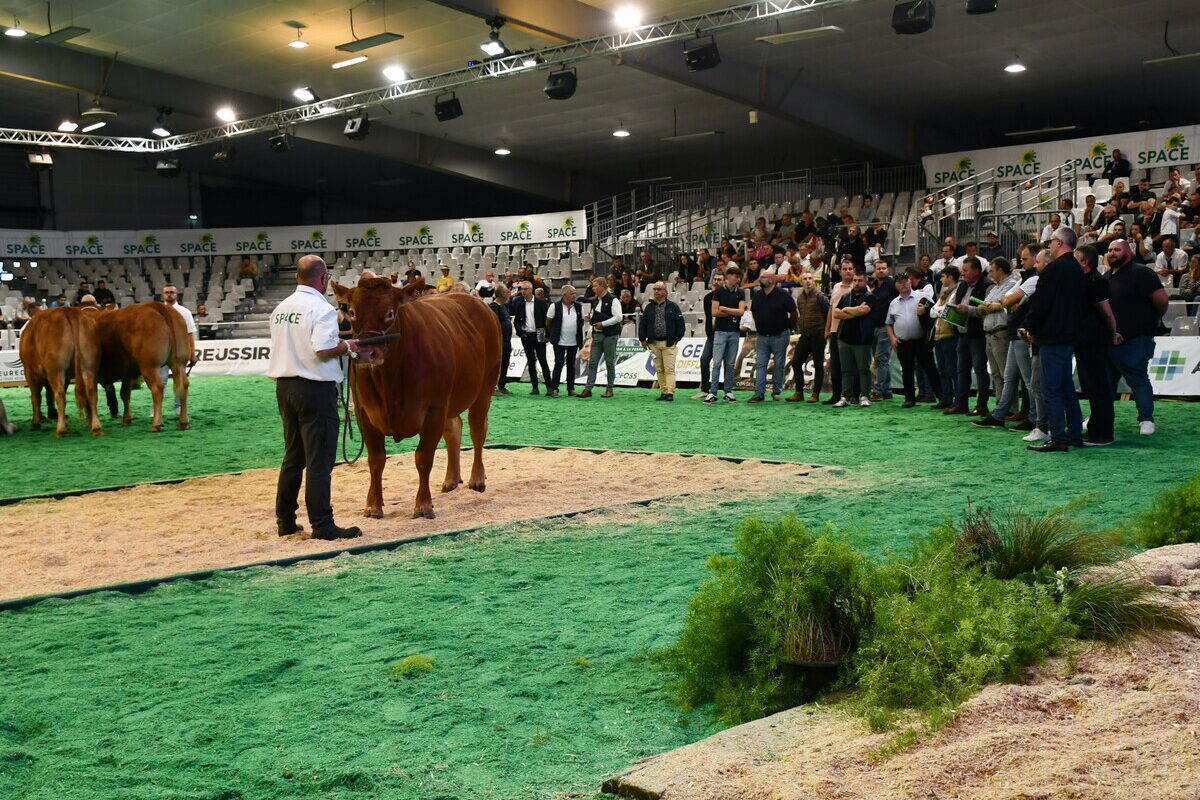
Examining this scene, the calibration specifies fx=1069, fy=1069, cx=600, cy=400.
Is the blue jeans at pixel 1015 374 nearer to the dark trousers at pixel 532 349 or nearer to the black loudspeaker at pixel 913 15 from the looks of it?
the black loudspeaker at pixel 913 15

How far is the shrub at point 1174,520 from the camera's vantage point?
17.6 ft

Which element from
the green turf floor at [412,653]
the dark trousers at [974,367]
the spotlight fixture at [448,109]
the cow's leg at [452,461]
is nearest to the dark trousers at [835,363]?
the dark trousers at [974,367]

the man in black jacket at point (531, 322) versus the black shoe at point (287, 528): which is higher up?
the man in black jacket at point (531, 322)

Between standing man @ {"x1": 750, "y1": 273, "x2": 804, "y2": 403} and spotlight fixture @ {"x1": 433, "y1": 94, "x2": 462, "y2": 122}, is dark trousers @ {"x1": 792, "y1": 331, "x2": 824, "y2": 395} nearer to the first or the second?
standing man @ {"x1": 750, "y1": 273, "x2": 804, "y2": 403}

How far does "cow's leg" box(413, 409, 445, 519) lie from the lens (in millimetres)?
7680

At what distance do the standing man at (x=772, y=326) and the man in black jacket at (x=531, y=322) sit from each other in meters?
4.01

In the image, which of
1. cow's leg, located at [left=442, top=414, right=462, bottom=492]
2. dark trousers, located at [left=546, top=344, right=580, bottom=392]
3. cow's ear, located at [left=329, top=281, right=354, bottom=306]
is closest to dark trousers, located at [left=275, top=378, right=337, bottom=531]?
cow's ear, located at [left=329, top=281, right=354, bottom=306]

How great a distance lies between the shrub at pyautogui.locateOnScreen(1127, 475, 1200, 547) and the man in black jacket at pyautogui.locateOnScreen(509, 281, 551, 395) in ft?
44.5

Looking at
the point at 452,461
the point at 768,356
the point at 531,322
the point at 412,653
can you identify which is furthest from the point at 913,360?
the point at 412,653

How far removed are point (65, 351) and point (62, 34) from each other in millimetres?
11136

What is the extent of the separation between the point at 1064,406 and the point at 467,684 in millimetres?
7861

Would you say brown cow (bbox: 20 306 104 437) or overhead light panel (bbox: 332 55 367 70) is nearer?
brown cow (bbox: 20 306 104 437)

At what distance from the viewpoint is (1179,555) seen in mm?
4730

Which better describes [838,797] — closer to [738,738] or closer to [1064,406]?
[738,738]
